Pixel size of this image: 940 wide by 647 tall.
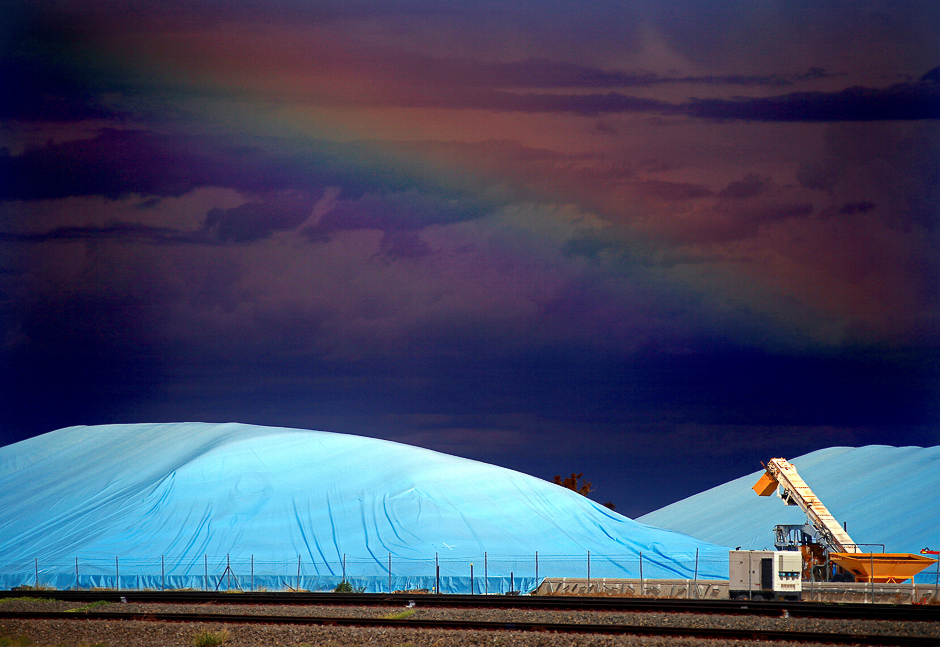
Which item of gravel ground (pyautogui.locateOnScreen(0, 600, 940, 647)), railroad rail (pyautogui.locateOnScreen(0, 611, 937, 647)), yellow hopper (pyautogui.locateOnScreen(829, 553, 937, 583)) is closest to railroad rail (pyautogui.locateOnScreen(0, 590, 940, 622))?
gravel ground (pyautogui.locateOnScreen(0, 600, 940, 647))

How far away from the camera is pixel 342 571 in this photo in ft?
174

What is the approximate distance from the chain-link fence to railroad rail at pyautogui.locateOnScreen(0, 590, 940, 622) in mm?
10325

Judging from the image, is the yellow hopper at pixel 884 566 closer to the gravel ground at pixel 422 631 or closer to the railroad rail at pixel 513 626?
the gravel ground at pixel 422 631

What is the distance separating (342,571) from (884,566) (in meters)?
26.9

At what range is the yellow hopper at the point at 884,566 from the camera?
35.9 m

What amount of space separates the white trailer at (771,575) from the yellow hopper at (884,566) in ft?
15.4

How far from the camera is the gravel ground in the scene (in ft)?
74.0

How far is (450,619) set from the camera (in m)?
27.1

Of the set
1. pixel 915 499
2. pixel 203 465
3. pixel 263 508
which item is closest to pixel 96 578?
pixel 263 508

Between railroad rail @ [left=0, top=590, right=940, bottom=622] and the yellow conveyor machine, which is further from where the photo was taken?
the yellow conveyor machine

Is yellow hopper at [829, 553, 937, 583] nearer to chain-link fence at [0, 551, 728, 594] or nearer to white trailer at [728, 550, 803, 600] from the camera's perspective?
white trailer at [728, 550, 803, 600]

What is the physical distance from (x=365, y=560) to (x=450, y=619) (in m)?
29.8

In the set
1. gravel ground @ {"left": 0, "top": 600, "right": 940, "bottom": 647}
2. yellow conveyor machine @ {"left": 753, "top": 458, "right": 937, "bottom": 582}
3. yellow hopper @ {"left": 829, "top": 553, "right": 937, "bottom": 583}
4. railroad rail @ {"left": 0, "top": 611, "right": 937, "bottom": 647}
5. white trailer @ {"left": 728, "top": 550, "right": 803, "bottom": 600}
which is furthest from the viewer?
yellow conveyor machine @ {"left": 753, "top": 458, "right": 937, "bottom": 582}

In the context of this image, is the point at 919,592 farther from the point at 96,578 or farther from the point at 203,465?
the point at 203,465
